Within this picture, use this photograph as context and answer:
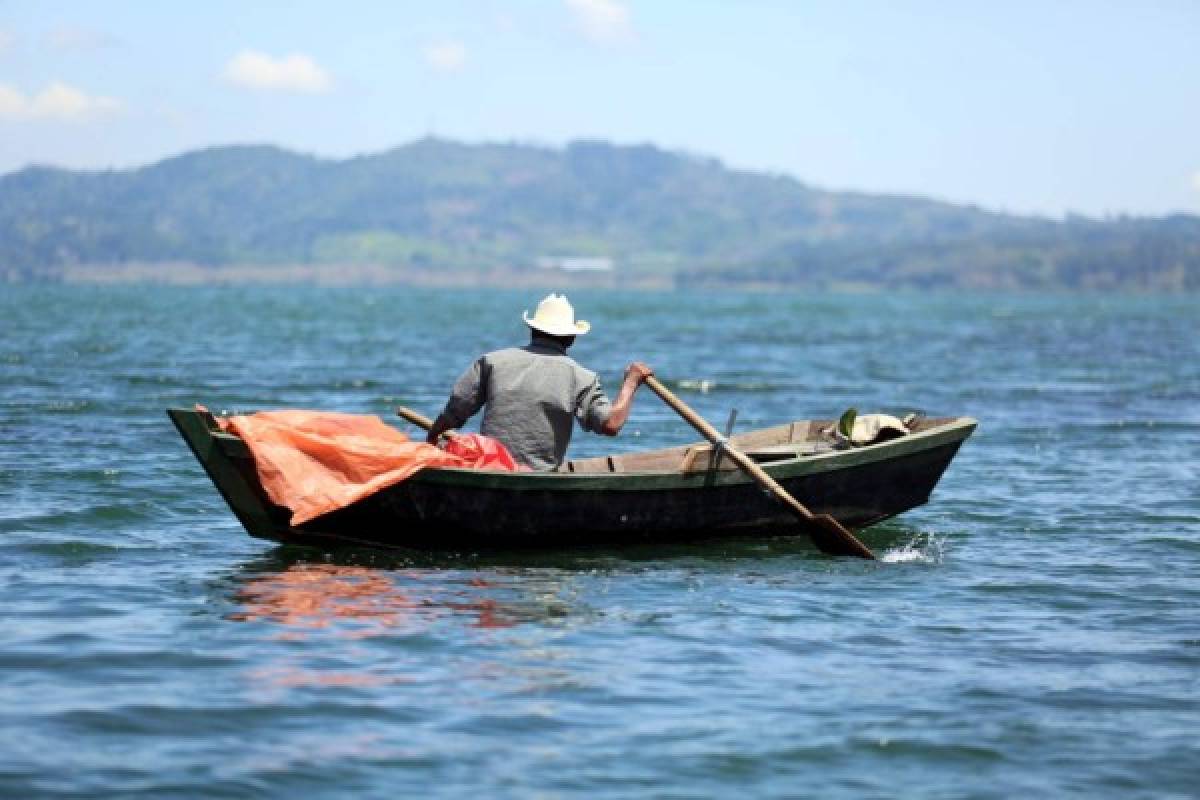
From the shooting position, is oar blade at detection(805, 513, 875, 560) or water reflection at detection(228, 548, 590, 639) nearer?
water reflection at detection(228, 548, 590, 639)

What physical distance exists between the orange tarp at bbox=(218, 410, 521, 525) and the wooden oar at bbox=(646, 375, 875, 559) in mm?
1971

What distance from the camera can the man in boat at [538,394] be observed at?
45.4 ft

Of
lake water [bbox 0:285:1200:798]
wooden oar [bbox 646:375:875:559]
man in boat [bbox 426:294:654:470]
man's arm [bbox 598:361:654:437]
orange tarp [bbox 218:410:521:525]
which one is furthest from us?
wooden oar [bbox 646:375:875:559]

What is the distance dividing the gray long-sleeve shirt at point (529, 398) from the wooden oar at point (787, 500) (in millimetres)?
535

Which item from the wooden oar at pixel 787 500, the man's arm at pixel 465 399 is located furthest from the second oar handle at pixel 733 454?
the man's arm at pixel 465 399

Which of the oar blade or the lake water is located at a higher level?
the oar blade

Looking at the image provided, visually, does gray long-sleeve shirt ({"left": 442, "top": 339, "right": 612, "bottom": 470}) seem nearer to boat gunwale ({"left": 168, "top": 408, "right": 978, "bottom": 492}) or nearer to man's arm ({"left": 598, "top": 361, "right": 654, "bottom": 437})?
man's arm ({"left": 598, "top": 361, "right": 654, "bottom": 437})

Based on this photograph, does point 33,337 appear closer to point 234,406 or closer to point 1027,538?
point 234,406

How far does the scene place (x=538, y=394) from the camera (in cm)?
1385

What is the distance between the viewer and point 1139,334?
89.9 meters

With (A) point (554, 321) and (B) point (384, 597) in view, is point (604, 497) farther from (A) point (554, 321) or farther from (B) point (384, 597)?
(B) point (384, 597)

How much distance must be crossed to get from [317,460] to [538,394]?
1.73 metres

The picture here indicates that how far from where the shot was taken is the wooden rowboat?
1332 centimetres

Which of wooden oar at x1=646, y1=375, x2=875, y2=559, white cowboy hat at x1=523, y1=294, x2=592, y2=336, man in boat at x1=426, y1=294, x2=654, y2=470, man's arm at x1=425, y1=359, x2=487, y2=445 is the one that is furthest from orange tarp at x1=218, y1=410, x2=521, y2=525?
wooden oar at x1=646, y1=375, x2=875, y2=559
